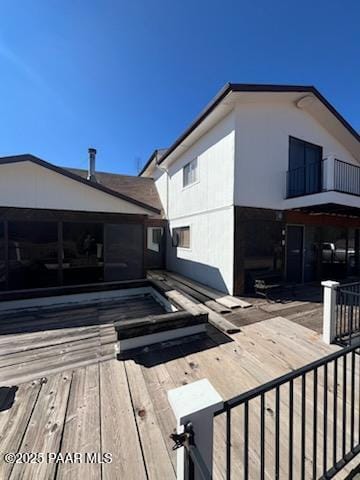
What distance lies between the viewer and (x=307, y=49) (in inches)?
274

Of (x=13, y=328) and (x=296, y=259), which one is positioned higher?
(x=296, y=259)

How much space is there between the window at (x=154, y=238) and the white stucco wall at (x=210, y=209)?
209 cm

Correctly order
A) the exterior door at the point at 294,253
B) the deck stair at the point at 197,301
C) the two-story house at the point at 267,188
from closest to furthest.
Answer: the deck stair at the point at 197,301 → the two-story house at the point at 267,188 → the exterior door at the point at 294,253

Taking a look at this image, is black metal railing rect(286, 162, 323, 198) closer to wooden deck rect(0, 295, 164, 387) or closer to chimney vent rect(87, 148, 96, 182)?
wooden deck rect(0, 295, 164, 387)

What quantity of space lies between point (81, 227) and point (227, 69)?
7.82m

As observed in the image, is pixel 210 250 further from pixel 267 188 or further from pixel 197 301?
pixel 267 188

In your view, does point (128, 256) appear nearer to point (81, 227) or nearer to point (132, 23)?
point (81, 227)

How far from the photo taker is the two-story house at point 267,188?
6.68 metres

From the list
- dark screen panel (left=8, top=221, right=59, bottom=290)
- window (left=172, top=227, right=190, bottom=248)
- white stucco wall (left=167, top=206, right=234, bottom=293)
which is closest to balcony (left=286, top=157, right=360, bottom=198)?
white stucco wall (left=167, top=206, right=234, bottom=293)

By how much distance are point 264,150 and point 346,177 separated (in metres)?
3.28

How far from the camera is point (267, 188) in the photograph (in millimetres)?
7133

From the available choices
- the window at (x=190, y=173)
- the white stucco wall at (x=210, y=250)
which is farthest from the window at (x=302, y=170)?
the window at (x=190, y=173)

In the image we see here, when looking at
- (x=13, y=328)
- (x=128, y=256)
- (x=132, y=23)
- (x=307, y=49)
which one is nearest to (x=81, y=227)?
(x=128, y=256)

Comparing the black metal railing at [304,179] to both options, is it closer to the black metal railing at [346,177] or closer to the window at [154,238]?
the black metal railing at [346,177]
